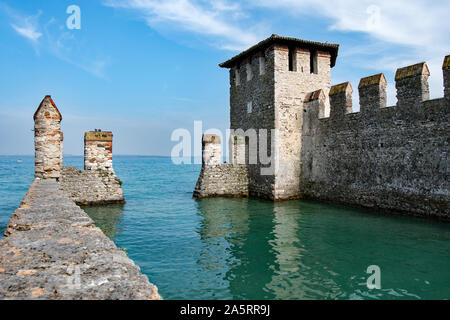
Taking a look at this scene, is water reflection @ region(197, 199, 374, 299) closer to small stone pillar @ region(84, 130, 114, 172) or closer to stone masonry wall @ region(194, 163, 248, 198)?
stone masonry wall @ region(194, 163, 248, 198)

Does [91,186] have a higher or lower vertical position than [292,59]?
lower

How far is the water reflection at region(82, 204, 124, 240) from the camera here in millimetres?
9072

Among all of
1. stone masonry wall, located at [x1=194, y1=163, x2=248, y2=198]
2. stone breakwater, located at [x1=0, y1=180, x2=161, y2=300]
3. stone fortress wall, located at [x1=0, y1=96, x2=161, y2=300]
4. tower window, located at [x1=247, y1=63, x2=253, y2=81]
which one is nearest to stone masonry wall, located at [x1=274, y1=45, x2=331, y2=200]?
tower window, located at [x1=247, y1=63, x2=253, y2=81]

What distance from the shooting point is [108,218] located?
35.3ft

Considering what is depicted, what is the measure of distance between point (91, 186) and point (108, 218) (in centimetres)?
248

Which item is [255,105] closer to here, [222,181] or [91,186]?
[222,181]

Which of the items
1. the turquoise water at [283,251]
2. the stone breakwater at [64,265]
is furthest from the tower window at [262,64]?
the stone breakwater at [64,265]

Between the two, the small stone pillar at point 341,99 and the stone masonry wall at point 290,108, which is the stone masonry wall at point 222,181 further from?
the small stone pillar at point 341,99

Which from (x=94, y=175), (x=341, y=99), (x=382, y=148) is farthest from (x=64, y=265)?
(x=341, y=99)

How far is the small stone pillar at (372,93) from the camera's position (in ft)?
36.7

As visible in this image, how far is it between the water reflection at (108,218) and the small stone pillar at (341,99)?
9.25 metres

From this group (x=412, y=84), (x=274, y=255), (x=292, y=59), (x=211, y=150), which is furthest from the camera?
(x=211, y=150)

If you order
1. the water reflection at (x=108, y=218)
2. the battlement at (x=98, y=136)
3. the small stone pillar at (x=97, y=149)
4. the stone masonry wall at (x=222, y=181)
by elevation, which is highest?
the battlement at (x=98, y=136)

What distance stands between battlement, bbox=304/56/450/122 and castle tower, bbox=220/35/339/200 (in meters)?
2.04
